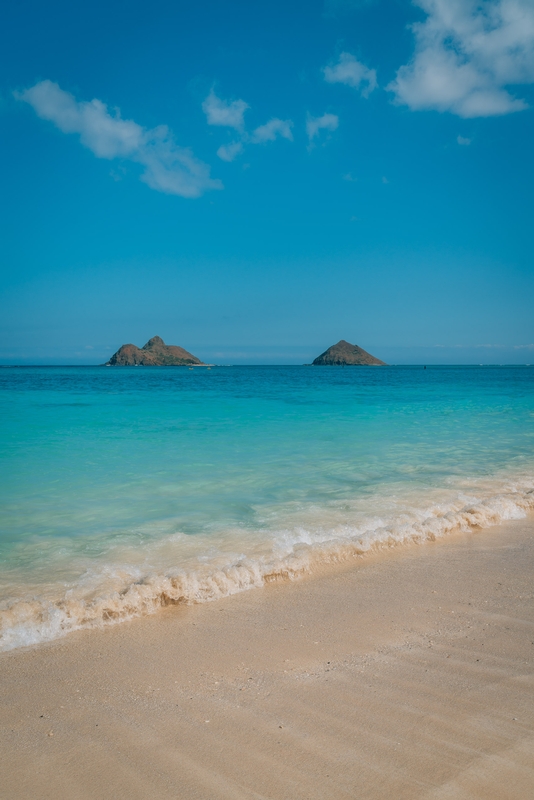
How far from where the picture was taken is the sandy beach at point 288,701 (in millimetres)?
2258

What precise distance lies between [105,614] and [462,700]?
2804 mm

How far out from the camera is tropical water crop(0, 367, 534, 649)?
14.6 ft

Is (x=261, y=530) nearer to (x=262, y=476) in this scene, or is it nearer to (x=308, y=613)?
(x=308, y=613)

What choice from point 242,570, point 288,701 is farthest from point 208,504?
point 288,701

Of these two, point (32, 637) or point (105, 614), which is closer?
point (32, 637)

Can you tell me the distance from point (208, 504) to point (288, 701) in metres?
4.59

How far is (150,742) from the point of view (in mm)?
2512

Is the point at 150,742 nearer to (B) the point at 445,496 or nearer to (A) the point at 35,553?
(A) the point at 35,553

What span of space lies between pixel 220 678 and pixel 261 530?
296 centimetres

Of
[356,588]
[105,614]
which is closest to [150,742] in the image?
[105,614]

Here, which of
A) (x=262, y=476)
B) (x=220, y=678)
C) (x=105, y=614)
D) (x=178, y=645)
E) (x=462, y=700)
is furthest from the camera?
(x=262, y=476)

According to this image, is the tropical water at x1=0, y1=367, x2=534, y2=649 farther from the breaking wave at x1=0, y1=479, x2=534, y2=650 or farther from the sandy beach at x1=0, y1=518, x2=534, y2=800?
the sandy beach at x1=0, y1=518, x2=534, y2=800

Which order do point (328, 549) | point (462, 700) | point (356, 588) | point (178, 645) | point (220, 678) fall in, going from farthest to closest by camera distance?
point (328, 549), point (356, 588), point (178, 645), point (220, 678), point (462, 700)

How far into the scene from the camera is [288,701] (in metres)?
2.82
